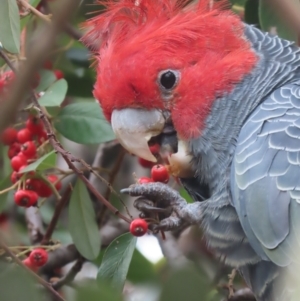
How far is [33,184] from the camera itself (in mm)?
1549

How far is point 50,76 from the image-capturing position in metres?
1.74

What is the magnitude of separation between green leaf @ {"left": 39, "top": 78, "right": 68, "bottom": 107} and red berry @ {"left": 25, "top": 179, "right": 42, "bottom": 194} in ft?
0.72

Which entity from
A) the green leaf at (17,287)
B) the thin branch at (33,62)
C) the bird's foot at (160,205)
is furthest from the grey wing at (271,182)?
the thin branch at (33,62)

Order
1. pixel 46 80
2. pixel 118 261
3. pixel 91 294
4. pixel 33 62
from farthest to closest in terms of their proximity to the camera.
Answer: pixel 46 80 < pixel 118 261 < pixel 91 294 < pixel 33 62

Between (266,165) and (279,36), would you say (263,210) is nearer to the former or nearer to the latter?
(266,165)

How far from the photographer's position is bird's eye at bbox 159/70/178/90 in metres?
1.42

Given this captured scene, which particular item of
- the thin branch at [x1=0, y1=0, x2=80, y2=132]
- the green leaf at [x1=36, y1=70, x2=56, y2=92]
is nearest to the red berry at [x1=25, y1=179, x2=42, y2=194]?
the green leaf at [x1=36, y1=70, x2=56, y2=92]

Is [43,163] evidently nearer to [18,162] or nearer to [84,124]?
[18,162]

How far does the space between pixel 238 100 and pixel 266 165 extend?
0.24 meters

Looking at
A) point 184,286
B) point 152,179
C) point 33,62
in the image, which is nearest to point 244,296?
point 152,179

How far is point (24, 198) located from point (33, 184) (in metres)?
0.07

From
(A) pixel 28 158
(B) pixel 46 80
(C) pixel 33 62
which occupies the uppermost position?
(C) pixel 33 62

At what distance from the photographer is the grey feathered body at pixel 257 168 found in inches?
48.6

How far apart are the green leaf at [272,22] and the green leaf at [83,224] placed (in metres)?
0.71
